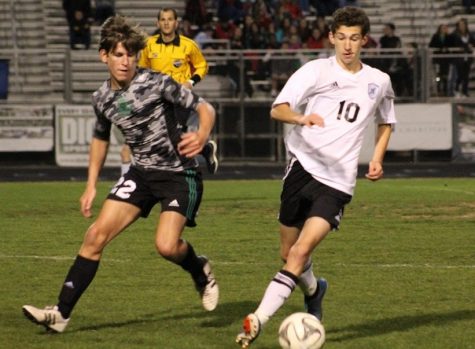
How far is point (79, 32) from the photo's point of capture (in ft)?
102

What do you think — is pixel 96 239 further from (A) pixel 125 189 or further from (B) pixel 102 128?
(B) pixel 102 128

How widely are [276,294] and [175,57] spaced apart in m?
10.1

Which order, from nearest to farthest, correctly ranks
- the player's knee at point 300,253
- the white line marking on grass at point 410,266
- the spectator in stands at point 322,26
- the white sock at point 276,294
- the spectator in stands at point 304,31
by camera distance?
the white sock at point 276,294
the player's knee at point 300,253
the white line marking on grass at point 410,266
the spectator in stands at point 322,26
the spectator in stands at point 304,31

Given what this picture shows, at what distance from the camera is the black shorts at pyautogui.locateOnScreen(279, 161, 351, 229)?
28.0ft

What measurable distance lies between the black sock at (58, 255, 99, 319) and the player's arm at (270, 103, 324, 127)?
1.61m

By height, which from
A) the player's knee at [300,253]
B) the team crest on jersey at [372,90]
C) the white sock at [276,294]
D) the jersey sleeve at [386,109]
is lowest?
the white sock at [276,294]

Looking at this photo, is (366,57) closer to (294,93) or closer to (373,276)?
(373,276)

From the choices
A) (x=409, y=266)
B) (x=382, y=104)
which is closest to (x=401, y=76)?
(x=409, y=266)

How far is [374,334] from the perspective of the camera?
29.6ft

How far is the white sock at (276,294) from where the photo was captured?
814 cm

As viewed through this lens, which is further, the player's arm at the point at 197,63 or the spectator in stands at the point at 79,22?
the spectator in stands at the point at 79,22

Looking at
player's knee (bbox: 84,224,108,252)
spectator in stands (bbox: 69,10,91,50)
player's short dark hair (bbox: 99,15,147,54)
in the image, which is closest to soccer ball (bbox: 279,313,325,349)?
player's knee (bbox: 84,224,108,252)

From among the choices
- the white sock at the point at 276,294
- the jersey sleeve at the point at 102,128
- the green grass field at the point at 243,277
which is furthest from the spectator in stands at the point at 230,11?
the white sock at the point at 276,294

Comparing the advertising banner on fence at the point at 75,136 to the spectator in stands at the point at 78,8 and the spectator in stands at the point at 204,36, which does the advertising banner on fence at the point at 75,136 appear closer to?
the spectator in stands at the point at 204,36
